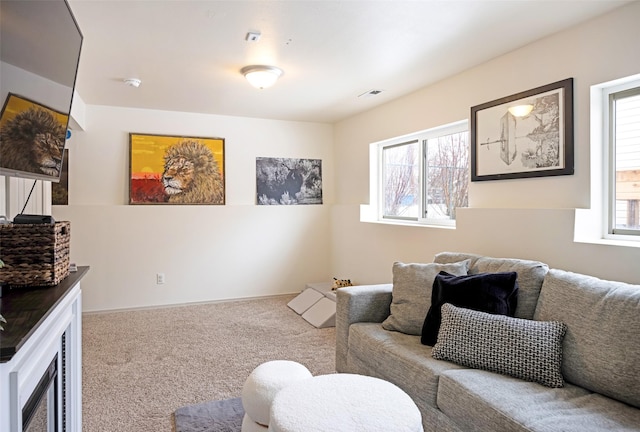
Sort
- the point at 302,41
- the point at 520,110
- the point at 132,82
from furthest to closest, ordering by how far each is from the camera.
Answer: the point at 132,82
the point at 520,110
the point at 302,41

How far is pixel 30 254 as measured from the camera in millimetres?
1584

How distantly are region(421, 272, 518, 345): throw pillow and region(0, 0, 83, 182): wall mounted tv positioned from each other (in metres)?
2.05

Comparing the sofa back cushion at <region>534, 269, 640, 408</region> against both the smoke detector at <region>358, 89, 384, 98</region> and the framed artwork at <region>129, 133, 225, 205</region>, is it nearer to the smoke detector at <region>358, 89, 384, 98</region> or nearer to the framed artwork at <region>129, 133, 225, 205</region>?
the smoke detector at <region>358, 89, 384, 98</region>

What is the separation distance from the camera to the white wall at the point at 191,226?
466 cm

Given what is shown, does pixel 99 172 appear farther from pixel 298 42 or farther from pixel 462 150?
pixel 462 150

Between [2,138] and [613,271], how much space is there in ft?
9.46

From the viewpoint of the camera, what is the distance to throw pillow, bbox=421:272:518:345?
2.14 meters

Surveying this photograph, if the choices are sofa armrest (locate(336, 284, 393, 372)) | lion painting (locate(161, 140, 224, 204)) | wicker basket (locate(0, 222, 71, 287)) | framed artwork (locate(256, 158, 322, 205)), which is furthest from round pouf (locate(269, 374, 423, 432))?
framed artwork (locate(256, 158, 322, 205))

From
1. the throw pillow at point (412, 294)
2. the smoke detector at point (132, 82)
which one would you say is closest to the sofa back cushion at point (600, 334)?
the throw pillow at point (412, 294)

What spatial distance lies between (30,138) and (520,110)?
295cm

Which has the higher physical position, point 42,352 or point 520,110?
point 520,110

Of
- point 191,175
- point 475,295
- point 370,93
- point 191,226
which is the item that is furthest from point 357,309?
point 191,175

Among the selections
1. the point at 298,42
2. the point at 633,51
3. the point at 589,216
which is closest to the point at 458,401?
the point at 589,216

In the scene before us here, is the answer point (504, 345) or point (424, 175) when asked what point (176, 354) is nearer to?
point (504, 345)
